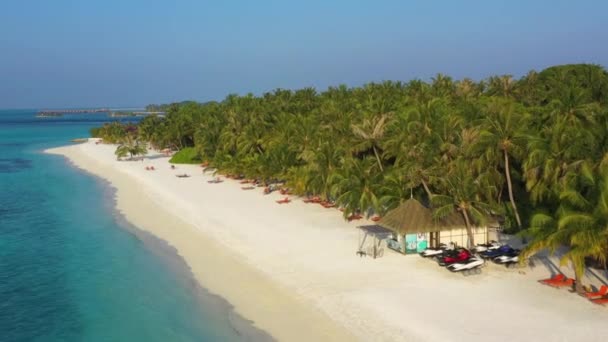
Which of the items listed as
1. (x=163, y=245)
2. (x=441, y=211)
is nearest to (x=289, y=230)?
(x=163, y=245)

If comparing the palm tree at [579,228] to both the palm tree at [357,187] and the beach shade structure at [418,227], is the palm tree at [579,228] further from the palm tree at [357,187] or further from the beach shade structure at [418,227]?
the palm tree at [357,187]

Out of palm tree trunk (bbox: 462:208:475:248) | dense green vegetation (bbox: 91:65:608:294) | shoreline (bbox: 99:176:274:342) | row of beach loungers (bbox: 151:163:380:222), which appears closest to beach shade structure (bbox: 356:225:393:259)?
dense green vegetation (bbox: 91:65:608:294)

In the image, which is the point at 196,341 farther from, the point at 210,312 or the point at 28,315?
the point at 28,315

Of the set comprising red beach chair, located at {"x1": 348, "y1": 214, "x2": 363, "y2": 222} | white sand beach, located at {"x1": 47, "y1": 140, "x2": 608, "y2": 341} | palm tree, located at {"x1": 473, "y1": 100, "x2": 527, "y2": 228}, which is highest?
palm tree, located at {"x1": 473, "y1": 100, "x2": 527, "y2": 228}

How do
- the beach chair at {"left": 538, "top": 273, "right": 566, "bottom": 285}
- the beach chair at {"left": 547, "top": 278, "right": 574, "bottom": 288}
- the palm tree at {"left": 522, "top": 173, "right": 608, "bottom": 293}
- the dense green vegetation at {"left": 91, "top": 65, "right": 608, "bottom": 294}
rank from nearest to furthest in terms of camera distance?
the palm tree at {"left": 522, "top": 173, "right": 608, "bottom": 293} < the dense green vegetation at {"left": 91, "top": 65, "right": 608, "bottom": 294} < the beach chair at {"left": 547, "top": 278, "right": 574, "bottom": 288} < the beach chair at {"left": 538, "top": 273, "right": 566, "bottom": 285}

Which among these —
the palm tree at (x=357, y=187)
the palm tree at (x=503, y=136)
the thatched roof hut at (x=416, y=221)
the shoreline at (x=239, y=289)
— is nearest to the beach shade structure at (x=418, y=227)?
the thatched roof hut at (x=416, y=221)

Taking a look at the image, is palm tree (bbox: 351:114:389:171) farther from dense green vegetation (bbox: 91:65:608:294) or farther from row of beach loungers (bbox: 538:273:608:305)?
row of beach loungers (bbox: 538:273:608:305)
